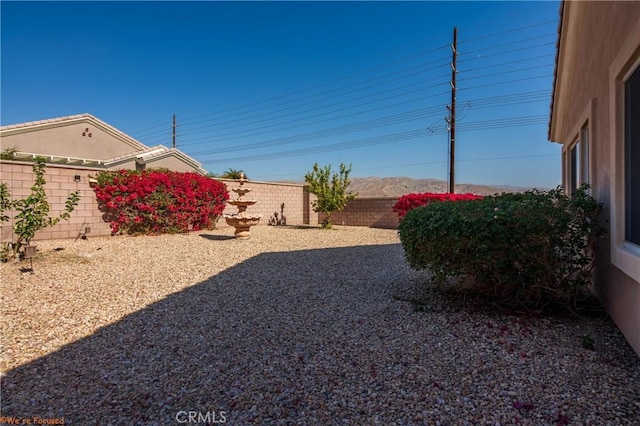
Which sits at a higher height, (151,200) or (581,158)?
(581,158)

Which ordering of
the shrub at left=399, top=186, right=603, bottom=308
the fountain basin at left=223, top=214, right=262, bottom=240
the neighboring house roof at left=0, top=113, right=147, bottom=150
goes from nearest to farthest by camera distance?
the shrub at left=399, top=186, right=603, bottom=308 → the fountain basin at left=223, top=214, right=262, bottom=240 → the neighboring house roof at left=0, top=113, right=147, bottom=150

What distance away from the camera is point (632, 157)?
269 centimetres

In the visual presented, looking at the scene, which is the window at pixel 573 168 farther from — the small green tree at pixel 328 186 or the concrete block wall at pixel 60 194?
the concrete block wall at pixel 60 194

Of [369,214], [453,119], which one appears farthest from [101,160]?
[453,119]

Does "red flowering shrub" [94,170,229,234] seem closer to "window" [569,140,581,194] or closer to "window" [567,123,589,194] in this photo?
"window" [567,123,589,194]

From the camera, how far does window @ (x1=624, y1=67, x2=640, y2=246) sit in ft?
8.52

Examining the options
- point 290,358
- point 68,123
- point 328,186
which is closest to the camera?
point 290,358

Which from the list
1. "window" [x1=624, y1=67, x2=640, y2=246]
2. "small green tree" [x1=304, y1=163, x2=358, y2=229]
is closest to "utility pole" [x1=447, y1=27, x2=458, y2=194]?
"small green tree" [x1=304, y1=163, x2=358, y2=229]

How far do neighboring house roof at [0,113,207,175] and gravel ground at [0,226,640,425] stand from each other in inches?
513

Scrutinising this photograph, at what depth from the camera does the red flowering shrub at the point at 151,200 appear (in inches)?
364

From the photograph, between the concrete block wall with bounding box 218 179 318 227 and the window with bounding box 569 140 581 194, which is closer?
the window with bounding box 569 140 581 194

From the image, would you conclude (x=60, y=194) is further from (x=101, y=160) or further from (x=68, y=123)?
(x=68, y=123)

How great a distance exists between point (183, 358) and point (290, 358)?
2.97 ft

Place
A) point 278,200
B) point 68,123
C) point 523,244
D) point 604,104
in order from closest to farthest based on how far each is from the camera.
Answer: point 523,244 < point 604,104 < point 278,200 < point 68,123
